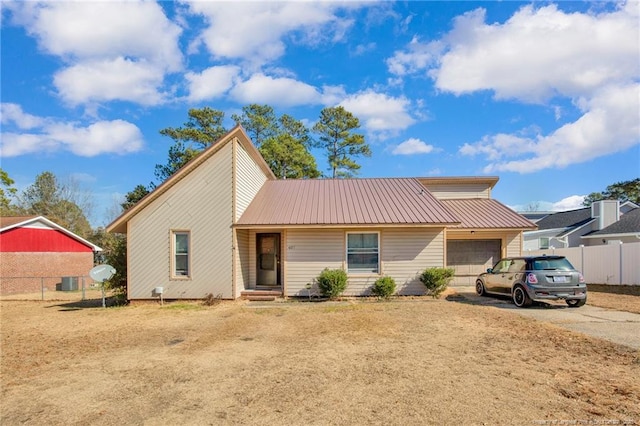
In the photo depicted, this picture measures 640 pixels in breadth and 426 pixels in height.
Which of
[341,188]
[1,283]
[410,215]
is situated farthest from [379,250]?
[1,283]

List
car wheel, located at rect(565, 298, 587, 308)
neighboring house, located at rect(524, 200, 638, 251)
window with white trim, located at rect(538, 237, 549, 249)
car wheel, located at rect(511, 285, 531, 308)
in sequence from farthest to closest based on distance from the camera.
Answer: window with white trim, located at rect(538, 237, 549, 249) < neighboring house, located at rect(524, 200, 638, 251) < car wheel, located at rect(565, 298, 587, 308) < car wheel, located at rect(511, 285, 531, 308)

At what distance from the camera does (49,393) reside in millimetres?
5293

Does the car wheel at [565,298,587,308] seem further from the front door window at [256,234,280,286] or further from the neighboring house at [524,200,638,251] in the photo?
the neighboring house at [524,200,638,251]

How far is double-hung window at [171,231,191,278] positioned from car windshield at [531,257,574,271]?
11264 millimetres

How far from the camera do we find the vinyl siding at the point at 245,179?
1445 cm

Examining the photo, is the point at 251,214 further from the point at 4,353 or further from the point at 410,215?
the point at 4,353

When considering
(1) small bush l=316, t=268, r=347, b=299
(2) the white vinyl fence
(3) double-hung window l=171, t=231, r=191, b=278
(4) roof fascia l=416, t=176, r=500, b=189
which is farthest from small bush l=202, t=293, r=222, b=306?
(2) the white vinyl fence

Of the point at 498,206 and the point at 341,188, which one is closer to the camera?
the point at 341,188

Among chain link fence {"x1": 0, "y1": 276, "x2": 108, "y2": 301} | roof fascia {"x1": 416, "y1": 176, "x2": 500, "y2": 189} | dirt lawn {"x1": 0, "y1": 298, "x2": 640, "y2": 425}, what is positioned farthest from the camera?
chain link fence {"x1": 0, "y1": 276, "x2": 108, "y2": 301}

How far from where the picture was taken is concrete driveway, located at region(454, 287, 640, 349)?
316 inches

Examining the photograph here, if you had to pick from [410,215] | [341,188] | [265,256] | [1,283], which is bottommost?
[1,283]

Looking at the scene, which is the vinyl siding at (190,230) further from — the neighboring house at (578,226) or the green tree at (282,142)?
the neighboring house at (578,226)

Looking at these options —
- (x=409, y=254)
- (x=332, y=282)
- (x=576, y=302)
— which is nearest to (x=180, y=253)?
(x=332, y=282)

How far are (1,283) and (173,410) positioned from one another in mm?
25964
